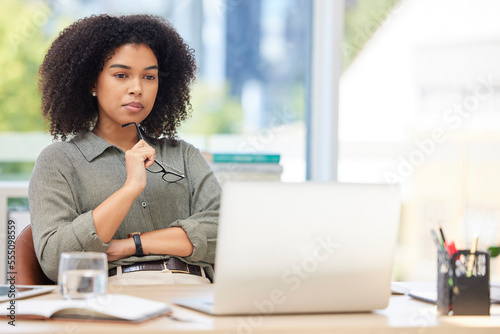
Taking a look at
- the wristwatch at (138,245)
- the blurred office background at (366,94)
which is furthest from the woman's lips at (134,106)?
the blurred office background at (366,94)

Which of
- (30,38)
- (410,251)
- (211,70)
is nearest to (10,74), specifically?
(30,38)

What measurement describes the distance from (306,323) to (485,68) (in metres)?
2.93

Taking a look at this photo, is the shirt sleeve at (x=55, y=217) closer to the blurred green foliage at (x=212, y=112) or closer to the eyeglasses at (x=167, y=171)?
the eyeglasses at (x=167, y=171)

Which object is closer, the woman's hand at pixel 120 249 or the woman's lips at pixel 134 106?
the woman's hand at pixel 120 249

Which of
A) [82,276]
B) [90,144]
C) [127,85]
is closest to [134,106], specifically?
[127,85]

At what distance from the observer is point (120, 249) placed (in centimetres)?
176

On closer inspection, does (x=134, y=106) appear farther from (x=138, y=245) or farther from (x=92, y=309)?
(x=92, y=309)

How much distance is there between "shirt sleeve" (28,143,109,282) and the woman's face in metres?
0.21

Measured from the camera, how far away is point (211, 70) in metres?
3.46

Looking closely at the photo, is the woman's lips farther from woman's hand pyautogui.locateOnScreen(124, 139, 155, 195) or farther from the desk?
the desk

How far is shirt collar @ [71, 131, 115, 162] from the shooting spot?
1950 millimetres

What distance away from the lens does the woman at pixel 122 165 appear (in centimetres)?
175

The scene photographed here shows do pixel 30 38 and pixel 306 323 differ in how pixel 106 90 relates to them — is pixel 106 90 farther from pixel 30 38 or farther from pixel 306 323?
pixel 30 38

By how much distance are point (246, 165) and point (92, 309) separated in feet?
6.05
